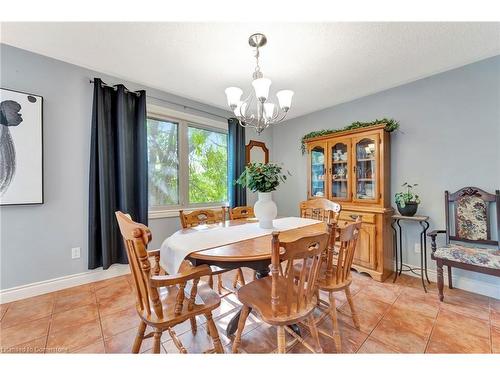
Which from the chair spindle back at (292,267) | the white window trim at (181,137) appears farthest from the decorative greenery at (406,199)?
the white window trim at (181,137)

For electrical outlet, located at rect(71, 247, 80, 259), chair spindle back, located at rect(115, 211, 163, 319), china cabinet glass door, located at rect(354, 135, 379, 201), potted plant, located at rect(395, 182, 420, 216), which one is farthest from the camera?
china cabinet glass door, located at rect(354, 135, 379, 201)

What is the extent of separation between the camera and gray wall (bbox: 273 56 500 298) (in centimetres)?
211

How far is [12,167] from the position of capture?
6.37ft

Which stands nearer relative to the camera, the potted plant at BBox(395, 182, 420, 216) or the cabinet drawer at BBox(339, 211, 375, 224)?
the potted plant at BBox(395, 182, 420, 216)

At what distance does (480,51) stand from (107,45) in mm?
3382

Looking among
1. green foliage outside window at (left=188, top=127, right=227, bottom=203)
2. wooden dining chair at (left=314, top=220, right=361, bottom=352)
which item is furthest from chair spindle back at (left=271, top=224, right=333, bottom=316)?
green foliage outside window at (left=188, top=127, right=227, bottom=203)

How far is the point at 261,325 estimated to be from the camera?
5.47ft

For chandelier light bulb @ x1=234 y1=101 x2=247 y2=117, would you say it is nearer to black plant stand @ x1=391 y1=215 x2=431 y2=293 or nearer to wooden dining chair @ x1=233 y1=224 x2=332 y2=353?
wooden dining chair @ x1=233 y1=224 x2=332 y2=353

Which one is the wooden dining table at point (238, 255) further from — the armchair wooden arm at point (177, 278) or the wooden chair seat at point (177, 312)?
the wooden chair seat at point (177, 312)

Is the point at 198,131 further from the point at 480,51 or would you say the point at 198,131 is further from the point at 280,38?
the point at 480,51

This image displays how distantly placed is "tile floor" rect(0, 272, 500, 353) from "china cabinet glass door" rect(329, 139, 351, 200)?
125 centimetres

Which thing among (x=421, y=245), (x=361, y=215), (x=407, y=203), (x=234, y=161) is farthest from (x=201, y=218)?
(x=421, y=245)

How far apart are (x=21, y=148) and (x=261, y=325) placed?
265 centimetres

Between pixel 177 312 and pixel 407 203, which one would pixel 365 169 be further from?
pixel 177 312
